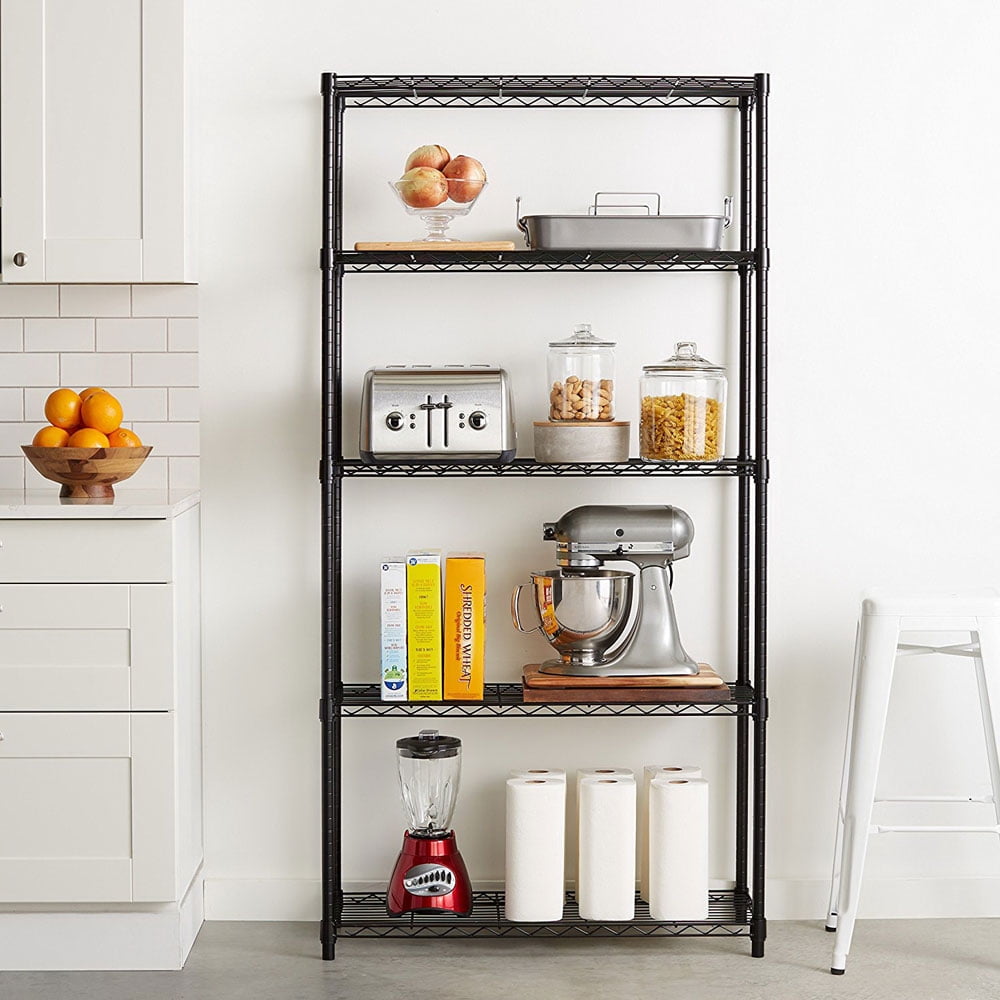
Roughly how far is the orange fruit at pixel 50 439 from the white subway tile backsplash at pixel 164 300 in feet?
1.25

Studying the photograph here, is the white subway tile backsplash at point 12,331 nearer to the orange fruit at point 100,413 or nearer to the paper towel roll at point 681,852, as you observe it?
the orange fruit at point 100,413

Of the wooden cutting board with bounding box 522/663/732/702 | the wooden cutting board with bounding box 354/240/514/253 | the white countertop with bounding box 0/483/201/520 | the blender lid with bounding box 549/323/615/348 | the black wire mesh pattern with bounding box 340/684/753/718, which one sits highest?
the wooden cutting board with bounding box 354/240/514/253

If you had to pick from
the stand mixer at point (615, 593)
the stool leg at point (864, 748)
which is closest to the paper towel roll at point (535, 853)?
the stand mixer at point (615, 593)

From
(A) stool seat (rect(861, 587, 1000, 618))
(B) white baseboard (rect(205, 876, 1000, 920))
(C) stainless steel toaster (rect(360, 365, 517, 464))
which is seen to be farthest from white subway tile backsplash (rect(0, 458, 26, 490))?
(A) stool seat (rect(861, 587, 1000, 618))

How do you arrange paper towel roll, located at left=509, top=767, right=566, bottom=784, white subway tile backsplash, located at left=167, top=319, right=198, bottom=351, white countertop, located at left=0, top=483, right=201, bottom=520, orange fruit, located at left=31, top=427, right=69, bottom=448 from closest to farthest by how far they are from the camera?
white countertop, located at left=0, top=483, right=201, bottom=520 → orange fruit, located at left=31, top=427, right=69, bottom=448 → paper towel roll, located at left=509, top=767, right=566, bottom=784 → white subway tile backsplash, located at left=167, top=319, right=198, bottom=351

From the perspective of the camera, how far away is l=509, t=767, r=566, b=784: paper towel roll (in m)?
2.82

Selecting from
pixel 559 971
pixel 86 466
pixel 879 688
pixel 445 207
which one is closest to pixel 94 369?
pixel 86 466

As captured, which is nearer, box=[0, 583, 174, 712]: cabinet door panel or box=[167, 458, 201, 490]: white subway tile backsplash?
box=[0, 583, 174, 712]: cabinet door panel

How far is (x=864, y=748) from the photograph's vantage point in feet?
8.61

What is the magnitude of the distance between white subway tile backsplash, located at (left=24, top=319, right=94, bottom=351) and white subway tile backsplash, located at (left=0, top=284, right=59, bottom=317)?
0.07 feet

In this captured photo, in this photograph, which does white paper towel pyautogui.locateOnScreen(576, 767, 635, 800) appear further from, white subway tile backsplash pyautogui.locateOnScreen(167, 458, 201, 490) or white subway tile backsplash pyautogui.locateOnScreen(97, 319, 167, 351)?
white subway tile backsplash pyautogui.locateOnScreen(97, 319, 167, 351)

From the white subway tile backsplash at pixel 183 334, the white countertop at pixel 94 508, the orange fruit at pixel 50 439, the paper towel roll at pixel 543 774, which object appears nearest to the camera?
the white countertop at pixel 94 508

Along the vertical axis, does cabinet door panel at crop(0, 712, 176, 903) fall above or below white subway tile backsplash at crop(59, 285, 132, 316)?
below

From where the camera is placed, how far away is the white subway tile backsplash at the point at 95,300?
293 cm
